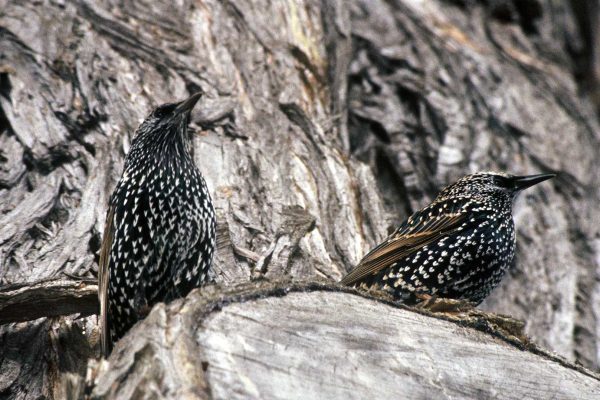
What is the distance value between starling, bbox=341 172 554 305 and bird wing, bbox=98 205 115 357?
129 cm

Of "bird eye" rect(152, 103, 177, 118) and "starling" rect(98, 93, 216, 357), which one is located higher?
"bird eye" rect(152, 103, 177, 118)

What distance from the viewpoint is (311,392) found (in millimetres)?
3059

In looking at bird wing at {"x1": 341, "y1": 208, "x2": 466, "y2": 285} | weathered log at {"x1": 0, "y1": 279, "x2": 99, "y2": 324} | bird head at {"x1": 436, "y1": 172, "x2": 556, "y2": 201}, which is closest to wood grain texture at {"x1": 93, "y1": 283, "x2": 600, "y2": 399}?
weathered log at {"x1": 0, "y1": 279, "x2": 99, "y2": 324}

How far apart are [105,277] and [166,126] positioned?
1078 millimetres

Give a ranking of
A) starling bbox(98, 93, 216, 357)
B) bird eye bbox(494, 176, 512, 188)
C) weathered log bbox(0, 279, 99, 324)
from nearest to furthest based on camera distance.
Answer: weathered log bbox(0, 279, 99, 324), starling bbox(98, 93, 216, 357), bird eye bbox(494, 176, 512, 188)

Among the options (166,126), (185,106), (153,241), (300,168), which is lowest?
(153,241)

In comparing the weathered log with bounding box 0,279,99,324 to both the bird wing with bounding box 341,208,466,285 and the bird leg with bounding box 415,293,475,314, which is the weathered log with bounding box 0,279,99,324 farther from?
the bird leg with bounding box 415,293,475,314

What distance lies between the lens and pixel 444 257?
17.1 ft

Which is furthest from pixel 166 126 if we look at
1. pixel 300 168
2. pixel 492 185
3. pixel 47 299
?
pixel 492 185

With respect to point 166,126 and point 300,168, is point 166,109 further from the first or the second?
point 300,168

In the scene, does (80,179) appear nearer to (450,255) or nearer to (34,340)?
(34,340)

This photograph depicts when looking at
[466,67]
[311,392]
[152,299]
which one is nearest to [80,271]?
[152,299]

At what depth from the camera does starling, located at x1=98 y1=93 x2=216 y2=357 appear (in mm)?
4438

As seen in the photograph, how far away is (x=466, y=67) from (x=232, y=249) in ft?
11.0
